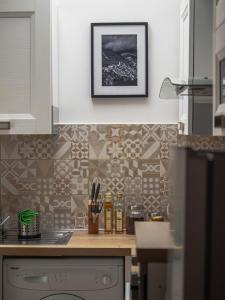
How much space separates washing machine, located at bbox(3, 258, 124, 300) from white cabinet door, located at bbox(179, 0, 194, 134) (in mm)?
812

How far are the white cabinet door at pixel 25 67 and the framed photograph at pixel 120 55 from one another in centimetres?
42

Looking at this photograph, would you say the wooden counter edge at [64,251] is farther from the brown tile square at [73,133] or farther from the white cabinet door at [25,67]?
the brown tile square at [73,133]

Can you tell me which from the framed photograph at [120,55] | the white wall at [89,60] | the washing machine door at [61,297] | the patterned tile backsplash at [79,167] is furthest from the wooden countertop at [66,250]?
the framed photograph at [120,55]

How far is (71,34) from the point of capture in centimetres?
312

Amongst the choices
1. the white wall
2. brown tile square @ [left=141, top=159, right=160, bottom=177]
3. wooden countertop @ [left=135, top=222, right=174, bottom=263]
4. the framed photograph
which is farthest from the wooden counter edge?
wooden countertop @ [left=135, top=222, right=174, bottom=263]

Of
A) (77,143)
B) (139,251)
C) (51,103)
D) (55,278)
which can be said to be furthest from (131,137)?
(139,251)

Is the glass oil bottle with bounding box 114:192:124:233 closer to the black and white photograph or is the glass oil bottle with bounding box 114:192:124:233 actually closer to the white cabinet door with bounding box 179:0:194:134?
the white cabinet door with bounding box 179:0:194:134

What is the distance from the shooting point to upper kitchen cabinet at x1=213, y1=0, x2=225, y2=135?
5.11 feet

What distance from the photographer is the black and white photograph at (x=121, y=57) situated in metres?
3.08

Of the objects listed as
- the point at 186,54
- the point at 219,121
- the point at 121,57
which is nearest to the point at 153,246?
the point at 219,121

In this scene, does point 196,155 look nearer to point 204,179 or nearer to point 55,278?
point 204,179

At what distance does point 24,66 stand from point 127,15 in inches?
30.0

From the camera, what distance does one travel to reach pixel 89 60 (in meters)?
3.12

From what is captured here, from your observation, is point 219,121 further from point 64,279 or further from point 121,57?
point 121,57
